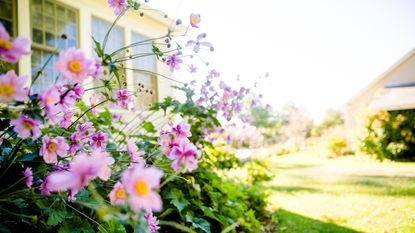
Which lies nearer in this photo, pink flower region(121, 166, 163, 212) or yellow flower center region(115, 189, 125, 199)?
pink flower region(121, 166, 163, 212)

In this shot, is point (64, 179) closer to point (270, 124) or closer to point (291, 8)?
point (291, 8)

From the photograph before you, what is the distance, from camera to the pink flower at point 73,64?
0.90 metres

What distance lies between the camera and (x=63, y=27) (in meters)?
5.27

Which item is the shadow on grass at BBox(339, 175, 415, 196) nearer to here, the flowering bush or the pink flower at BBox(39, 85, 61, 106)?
the flowering bush

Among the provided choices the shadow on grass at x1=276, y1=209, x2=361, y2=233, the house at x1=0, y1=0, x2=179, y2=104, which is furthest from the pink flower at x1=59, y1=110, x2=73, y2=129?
the shadow on grass at x1=276, y1=209, x2=361, y2=233

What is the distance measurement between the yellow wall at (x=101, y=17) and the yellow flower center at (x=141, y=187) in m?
3.60

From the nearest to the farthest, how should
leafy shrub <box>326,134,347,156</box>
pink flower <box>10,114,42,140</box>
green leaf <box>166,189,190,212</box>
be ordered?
pink flower <box>10,114,42,140</box>, green leaf <box>166,189,190,212</box>, leafy shrub <box>326,134,347,156</box>

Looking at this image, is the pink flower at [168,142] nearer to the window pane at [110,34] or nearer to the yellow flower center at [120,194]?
the yellow flower center at [120,194]

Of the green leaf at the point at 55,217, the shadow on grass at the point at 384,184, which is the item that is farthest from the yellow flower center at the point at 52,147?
the shadow on grass at the point at 384,184

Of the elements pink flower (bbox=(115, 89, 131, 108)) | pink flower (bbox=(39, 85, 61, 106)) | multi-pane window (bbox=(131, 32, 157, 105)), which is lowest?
pink flower (bbox=(39, 85, 61, 106))

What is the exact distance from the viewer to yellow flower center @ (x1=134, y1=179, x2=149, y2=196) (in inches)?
26.6

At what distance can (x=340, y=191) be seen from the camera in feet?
18.8

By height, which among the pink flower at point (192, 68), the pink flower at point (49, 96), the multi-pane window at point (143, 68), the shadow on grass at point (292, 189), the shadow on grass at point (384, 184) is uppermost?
the multi-pane window at point (143, 68)

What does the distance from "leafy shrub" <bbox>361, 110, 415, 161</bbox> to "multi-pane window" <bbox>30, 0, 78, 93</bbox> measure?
35.6 ft
